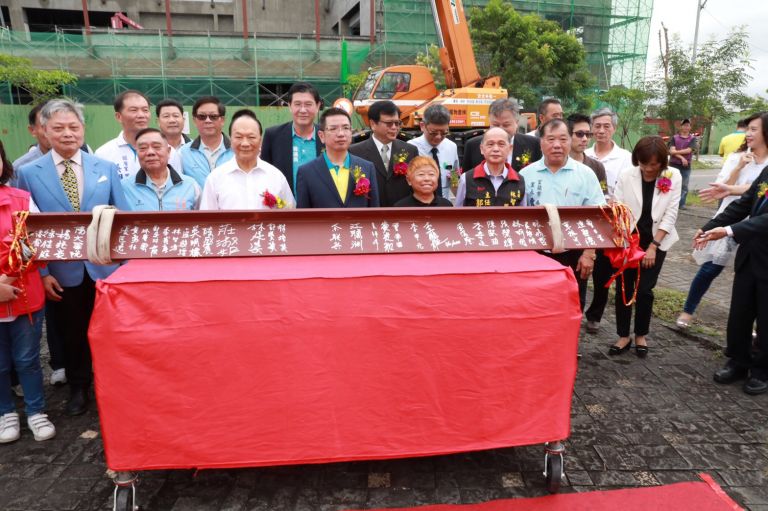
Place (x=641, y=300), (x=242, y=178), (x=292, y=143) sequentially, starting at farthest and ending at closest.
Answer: (x=292, y=143) < (x=641, y=300) < (x=242, y=178)

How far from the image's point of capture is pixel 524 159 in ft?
13.6

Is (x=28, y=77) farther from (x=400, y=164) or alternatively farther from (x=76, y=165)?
(x=400, y=164)

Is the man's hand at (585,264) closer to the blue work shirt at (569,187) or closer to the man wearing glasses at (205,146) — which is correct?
the blue work shirt at (569,187)

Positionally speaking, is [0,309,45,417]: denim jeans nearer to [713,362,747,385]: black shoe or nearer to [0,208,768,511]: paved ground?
[0,208,768,511]: paved ground

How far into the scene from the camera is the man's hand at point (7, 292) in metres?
2.43

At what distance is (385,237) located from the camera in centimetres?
236

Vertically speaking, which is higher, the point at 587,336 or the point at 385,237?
the point at 385,237

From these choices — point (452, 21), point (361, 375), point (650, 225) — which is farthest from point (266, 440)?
point (452, 21)

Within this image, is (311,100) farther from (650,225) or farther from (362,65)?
(362,65)

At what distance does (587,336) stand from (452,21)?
10.5 m

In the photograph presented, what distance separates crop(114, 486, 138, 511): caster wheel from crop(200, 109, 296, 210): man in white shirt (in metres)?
1.53

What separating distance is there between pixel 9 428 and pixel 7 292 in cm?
90

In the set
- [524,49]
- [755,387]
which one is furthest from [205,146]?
[524,49]

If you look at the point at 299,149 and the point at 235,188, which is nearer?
the point at 235,188
